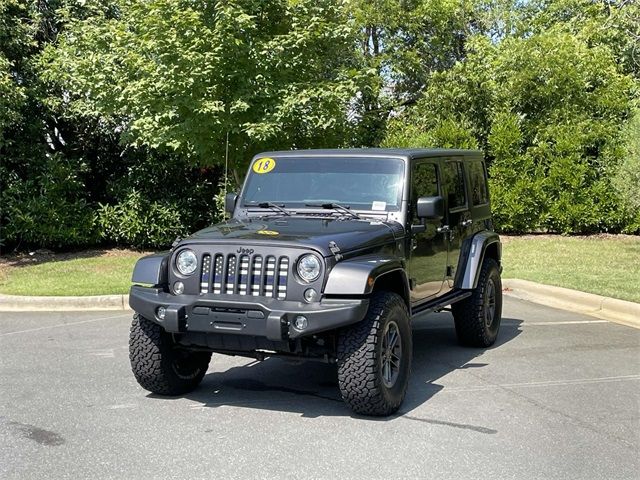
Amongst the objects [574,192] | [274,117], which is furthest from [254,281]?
[574,192]

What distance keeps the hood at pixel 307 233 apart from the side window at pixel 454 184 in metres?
1.32

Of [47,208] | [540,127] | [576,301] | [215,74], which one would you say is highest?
[215,74]

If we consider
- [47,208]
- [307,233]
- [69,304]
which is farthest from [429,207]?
[47,208]

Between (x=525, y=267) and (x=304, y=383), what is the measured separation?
770 centimetres

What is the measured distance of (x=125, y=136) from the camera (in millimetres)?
14500

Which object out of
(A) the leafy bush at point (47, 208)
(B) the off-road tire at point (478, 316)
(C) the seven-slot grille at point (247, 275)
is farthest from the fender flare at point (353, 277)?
(A) the leafy bush at point (47, 208)

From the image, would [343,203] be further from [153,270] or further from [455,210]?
[153,270]

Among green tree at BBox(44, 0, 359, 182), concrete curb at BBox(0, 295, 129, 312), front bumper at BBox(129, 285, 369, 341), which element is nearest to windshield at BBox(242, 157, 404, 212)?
front bumper at BBox(129, 285, 369, 341)

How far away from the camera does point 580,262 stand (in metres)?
13.6

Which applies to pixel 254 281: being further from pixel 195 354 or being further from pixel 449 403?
pixel 449 403

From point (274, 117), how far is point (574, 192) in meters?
7.32

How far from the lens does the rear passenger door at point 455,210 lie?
23.7 feet

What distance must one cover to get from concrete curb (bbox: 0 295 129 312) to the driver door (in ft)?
15.5

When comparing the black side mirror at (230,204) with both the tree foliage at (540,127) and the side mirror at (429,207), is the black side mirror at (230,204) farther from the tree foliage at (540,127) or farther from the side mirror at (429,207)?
the tree foliage at (540,127)
